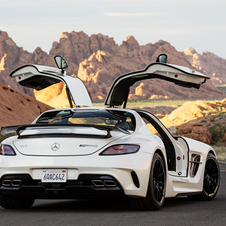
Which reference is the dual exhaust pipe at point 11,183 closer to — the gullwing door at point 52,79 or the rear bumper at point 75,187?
the rear bumper at point 75,187

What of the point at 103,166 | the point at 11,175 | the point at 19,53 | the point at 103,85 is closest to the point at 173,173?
the point at 103,166

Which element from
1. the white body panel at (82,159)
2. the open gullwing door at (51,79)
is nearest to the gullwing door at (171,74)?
the open gullwing door at (51,79)

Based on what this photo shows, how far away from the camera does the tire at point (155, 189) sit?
5895mm

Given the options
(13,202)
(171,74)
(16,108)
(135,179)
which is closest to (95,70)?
(16,108)

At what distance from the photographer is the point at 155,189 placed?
6.13 metres

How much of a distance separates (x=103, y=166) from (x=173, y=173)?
81.9 inches

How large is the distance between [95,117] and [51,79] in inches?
109

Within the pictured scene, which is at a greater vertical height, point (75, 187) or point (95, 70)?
point (75, 187)

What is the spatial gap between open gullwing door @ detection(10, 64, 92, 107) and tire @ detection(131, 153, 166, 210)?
270cm

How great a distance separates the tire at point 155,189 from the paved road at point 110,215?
11 cm

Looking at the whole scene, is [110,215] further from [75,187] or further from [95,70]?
[95,70]

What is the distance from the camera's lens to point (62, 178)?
5.54 metres

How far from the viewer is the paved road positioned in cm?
516

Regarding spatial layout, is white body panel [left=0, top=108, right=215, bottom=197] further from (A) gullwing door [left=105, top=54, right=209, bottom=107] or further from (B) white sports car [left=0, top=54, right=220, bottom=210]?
(A) gullwing door [left=105, top=54, right=209, bottom=107]
